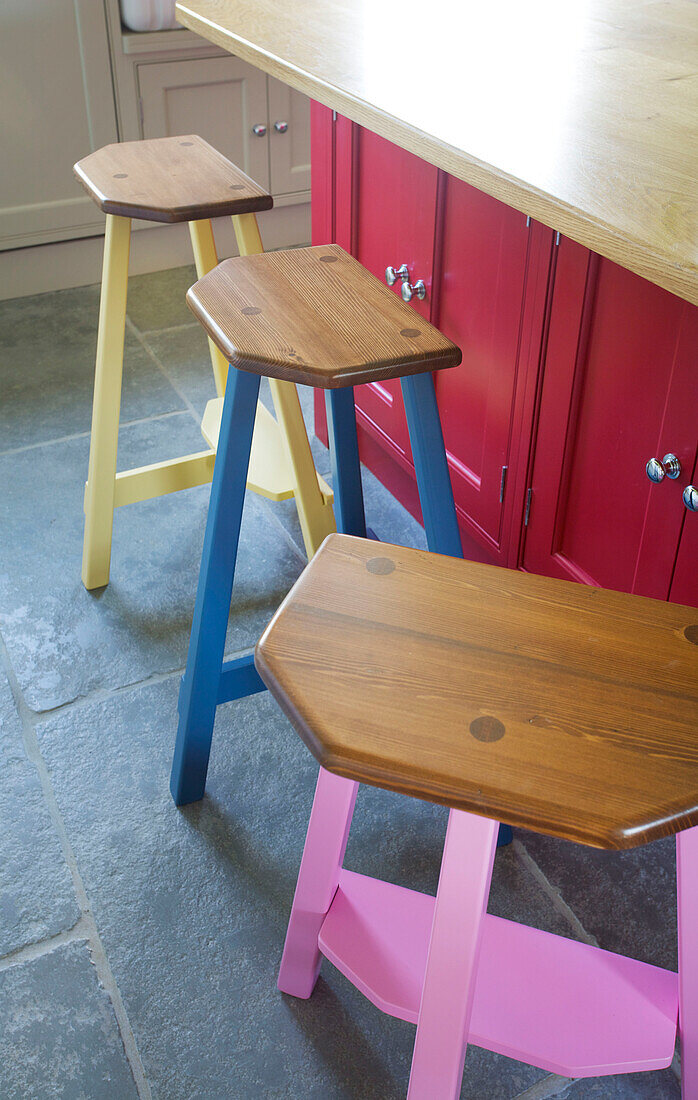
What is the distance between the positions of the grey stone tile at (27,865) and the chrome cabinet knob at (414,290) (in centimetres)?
109

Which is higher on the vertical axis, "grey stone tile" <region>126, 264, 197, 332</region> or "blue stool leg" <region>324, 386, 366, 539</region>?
"blue stool leg" <region>324, 386, 366, 539</region>

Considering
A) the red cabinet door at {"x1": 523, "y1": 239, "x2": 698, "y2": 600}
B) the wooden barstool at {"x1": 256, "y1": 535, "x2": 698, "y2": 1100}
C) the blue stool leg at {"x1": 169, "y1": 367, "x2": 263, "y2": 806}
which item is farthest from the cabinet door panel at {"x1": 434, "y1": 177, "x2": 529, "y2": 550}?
the wooden barstool at {"x1": 256, "y1": 535, "x2": 698, "y2": 1100}

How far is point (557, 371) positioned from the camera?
1.51m

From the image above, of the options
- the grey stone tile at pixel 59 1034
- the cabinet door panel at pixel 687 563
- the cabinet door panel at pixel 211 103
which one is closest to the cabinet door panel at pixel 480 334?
the cabinet door panel at pixel 687 563

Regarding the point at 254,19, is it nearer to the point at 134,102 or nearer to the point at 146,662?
the point at 146,662

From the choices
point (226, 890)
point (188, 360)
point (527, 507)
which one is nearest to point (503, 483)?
point (527, 507)

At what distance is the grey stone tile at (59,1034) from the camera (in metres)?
1.23

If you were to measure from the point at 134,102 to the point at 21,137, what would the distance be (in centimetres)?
39

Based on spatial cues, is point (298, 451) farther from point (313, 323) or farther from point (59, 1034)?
point (59, 1034)

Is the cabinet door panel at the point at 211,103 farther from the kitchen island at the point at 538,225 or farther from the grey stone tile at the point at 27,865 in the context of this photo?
the grey stone tile at the point at 27,865

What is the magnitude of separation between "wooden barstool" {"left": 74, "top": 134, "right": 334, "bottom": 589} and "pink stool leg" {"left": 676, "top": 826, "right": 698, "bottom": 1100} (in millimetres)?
911

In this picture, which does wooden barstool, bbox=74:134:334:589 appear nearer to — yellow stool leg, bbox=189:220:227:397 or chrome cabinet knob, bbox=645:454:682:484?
yellow stool leg, bbox=189:220:227:397

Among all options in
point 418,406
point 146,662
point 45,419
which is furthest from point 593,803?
point 45,419

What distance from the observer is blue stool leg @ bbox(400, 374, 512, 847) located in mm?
1222
